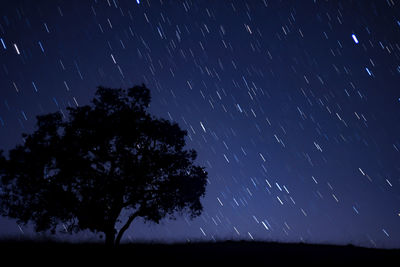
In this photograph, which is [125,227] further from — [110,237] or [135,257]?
[135,257]

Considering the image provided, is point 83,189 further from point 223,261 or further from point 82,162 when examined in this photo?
point 223,261

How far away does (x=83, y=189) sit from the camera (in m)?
18.4

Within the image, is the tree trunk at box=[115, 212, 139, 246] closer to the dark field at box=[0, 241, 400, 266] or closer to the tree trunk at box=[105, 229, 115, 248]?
the tree trunk at box=[105, 229, 115, 248]

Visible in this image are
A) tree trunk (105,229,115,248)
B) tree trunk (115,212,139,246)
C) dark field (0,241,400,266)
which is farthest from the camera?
tree trunk (115,212,139,246)

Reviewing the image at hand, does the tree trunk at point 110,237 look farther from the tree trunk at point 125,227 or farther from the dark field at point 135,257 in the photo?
the dark field at point 135,257

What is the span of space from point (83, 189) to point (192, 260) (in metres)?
7.57

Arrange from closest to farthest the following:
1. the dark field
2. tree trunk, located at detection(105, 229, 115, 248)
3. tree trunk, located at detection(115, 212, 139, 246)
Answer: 1. the dark field
2. tree trunk, located at detection(105, 229, 115, 248)
3. tree trunk, located at detection(115, 212, 139, 246)

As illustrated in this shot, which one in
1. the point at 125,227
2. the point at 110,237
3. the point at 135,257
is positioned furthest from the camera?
the point at 125,227

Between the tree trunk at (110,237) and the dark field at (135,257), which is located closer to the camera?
the dark field at (135,257)

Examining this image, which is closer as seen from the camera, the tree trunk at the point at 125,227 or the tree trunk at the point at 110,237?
the tree trunk at the point at 110,237

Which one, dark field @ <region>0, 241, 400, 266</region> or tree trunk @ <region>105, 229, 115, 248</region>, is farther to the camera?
tree trunk @ <region>105, 229, 115, 248</region>

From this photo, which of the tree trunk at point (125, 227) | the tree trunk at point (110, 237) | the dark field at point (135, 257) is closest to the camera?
the dark field at point (135, 257)

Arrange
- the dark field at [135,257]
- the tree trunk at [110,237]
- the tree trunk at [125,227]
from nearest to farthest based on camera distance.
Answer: the dark field at [135,257] < the tree trunk at [110,237] < the tree trunk at [125,227]

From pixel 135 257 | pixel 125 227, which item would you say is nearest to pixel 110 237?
pixel 125 227
